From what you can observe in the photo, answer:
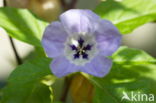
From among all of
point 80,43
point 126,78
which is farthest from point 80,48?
point 126,78

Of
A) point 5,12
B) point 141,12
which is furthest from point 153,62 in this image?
point 5,12

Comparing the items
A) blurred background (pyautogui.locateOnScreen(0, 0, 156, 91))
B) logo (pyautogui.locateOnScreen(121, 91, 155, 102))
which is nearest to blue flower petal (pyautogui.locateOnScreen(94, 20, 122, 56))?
logo (pyautogui.locateOnScreen(121, 91, 155, 102))

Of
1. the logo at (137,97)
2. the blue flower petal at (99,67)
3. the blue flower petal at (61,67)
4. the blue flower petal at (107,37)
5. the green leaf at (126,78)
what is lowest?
the logo at (137,97)

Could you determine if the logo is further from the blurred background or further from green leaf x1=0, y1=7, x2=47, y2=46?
the blurred background

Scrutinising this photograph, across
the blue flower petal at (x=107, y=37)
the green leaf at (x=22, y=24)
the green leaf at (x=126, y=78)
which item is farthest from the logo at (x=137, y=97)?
the green leaf at (x=22, y=24)

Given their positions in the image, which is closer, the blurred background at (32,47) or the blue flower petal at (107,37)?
the blue flower petal at (107,37)

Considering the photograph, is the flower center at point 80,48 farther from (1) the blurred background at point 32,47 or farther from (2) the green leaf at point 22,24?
(1) the blurred background at point 32,47

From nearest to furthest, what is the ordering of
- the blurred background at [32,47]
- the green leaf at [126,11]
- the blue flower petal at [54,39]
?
the blue flower petal at [54,39] → the green leaf at [126,11] → the blurred background at [32,47]

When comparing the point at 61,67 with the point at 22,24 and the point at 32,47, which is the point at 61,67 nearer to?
the point at 22,24
